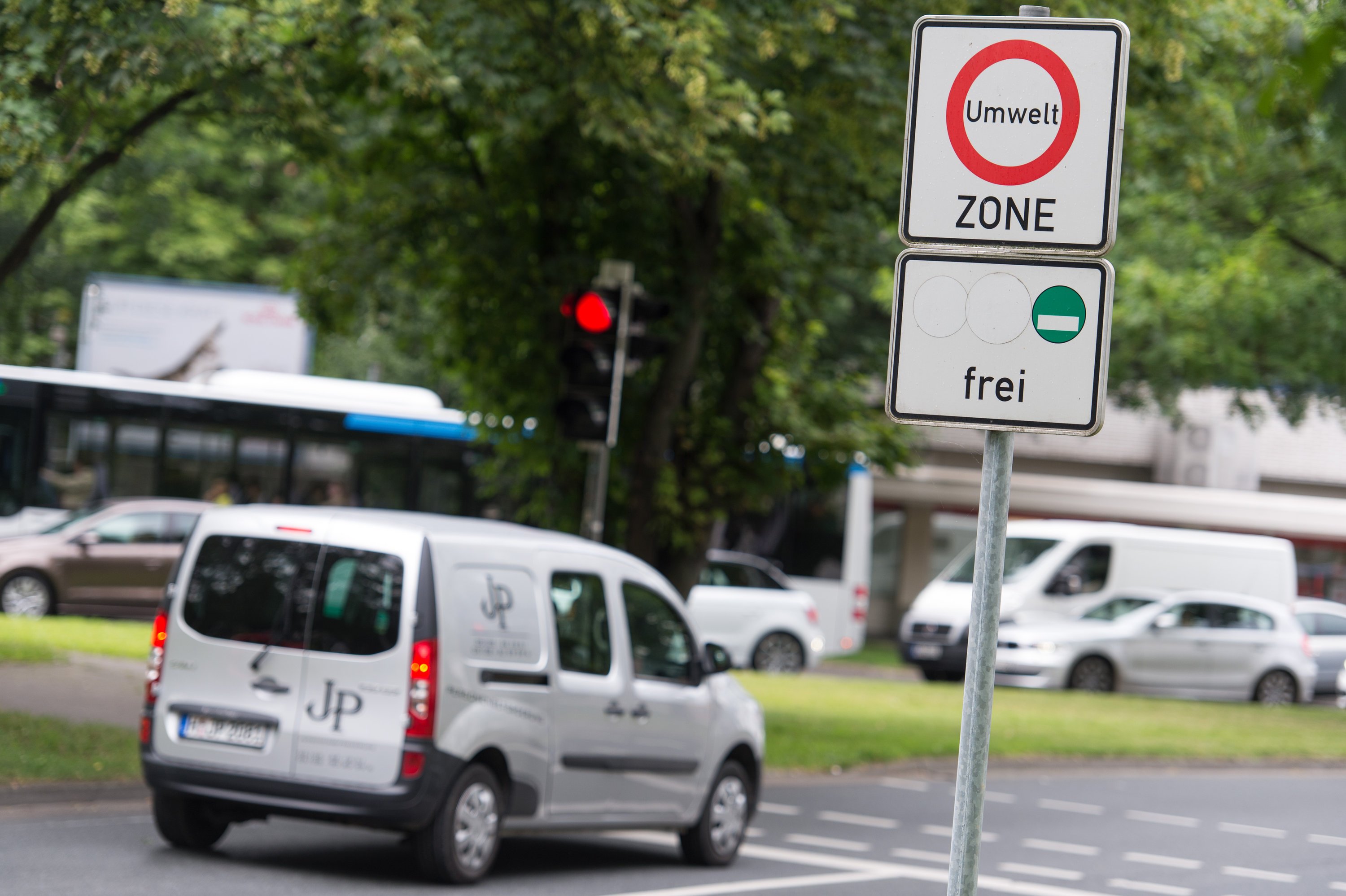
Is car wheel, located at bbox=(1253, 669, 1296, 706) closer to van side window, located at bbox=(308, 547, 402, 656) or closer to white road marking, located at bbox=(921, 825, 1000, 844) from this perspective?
white road marking, located at bbox=(921, 825, 1000, 844)

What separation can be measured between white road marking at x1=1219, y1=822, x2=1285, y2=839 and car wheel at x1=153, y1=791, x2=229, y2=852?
26.7ft

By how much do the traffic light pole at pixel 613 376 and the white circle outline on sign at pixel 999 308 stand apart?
7623mm

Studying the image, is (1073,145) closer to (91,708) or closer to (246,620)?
(246,620)

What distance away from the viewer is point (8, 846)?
855cm

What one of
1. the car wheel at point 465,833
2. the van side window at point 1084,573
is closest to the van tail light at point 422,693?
the car wheel at point 465,833

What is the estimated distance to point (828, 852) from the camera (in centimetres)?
1095

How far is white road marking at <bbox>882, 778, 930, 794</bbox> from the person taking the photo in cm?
1509

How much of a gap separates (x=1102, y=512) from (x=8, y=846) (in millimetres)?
27016

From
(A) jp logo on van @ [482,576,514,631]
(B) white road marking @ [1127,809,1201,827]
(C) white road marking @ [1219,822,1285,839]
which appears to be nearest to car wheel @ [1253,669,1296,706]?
(B) white road marking @ [1127,809,1201,827]

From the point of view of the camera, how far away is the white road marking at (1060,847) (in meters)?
11.9

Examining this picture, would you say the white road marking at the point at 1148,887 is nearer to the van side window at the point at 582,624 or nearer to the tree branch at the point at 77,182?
the van side window at the point at 582,624

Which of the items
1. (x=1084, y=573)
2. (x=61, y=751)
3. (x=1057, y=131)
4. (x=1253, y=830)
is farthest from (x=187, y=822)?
(x=1084, y=573)

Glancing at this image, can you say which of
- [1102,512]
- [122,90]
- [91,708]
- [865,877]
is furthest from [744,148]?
[1102,512]

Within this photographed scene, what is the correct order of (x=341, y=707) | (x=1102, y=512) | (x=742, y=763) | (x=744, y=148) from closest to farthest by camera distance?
(x=341, y=707)
(x=742, y=763)
(x=744, y=148)
(x=1102, y=512)
